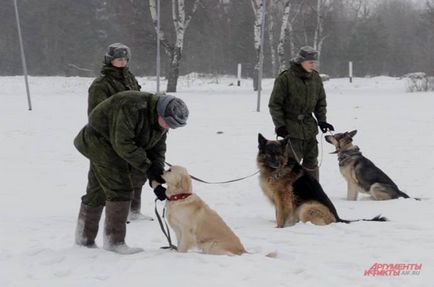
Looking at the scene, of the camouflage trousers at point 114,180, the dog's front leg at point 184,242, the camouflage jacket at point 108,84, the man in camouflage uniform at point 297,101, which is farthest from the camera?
the man in camouflage uniform at point 297,101

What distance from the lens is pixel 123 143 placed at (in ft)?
12.4

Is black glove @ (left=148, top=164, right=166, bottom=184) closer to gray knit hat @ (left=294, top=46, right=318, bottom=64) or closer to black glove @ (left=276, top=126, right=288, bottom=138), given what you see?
black glove @ (left=276, top=126, right=288, bottom=138)

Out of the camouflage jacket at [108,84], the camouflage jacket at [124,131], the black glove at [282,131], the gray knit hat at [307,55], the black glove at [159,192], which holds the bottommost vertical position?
the black glove at [159,192]

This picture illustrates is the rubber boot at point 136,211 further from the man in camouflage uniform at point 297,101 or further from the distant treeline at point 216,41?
the distant treeline at point 216,41

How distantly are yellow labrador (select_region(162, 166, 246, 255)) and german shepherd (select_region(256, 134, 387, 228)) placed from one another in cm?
151

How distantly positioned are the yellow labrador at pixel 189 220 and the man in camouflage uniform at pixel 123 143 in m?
0.20

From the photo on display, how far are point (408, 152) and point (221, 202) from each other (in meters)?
5.11

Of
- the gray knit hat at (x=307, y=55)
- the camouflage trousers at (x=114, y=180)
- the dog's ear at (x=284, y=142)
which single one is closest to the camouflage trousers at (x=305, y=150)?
the dog's ear at (x=284, y=142)

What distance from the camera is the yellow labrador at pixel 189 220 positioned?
408cm

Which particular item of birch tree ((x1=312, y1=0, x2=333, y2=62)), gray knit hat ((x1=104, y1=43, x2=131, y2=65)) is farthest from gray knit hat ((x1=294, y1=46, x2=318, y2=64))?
birch tree ((x1=312, y1=0, x2=333, y2=62))

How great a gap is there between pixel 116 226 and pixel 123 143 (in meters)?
0.81

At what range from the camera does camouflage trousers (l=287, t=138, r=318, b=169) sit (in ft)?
19.9

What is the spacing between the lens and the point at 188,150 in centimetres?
1062

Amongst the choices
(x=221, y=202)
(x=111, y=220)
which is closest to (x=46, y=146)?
(x=221, y=202)
